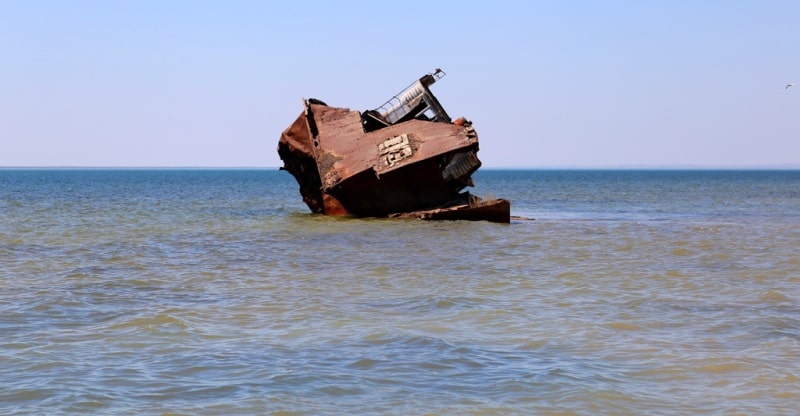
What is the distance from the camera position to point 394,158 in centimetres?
2344

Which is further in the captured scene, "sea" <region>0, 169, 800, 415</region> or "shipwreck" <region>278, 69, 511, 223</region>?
"shipwreck" <region>278, 69, 511, 223</region>

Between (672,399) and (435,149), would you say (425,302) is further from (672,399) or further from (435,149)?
(435,149)

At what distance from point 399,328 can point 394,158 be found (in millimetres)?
14045

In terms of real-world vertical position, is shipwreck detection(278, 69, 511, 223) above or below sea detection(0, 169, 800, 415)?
above

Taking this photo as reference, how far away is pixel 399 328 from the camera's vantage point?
9.62 m

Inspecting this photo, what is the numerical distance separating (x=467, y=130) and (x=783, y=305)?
13003 millimetres

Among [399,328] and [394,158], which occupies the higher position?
[394,158]

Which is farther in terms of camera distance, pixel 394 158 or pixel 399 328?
pixel 394 158

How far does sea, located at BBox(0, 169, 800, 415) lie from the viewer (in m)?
6.98

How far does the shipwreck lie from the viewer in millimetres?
23594

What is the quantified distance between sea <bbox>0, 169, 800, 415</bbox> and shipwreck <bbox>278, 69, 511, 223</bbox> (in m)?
4.09

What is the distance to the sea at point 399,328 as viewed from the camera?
275 inches

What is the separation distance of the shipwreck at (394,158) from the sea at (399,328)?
13.4 ft

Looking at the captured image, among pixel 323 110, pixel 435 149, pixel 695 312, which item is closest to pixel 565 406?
pixel 695 312
